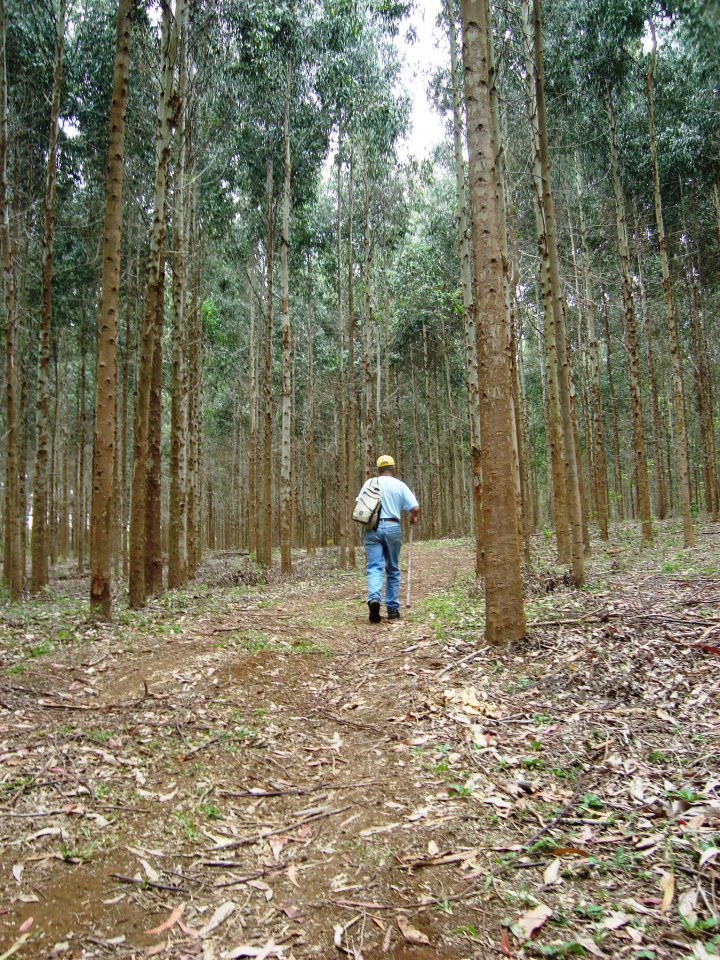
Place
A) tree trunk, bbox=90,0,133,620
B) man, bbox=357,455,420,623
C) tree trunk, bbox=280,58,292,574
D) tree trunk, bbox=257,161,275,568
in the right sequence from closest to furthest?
tree trunk, bbox=90,0,133,620
man, bbox=357,455,420,623
tree trunk, bbox=280,58,292,574
tree trunk, bbox=257,161,275,568

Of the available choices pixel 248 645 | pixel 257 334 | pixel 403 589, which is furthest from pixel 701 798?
pixel 257 334

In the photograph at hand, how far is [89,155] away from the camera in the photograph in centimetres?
1462

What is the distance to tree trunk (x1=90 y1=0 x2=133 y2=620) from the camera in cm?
723

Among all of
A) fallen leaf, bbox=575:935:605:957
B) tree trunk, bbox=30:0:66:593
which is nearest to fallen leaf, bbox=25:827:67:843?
fallen leaf, bbox=575:935:605:957

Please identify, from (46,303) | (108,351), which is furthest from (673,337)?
(46,303)

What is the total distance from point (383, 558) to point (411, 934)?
220 inches

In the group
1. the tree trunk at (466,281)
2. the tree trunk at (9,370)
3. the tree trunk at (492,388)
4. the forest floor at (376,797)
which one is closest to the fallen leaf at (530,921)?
the forest floor at (376,797)

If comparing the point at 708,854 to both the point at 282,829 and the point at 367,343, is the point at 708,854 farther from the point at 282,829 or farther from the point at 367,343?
the point at 367,343

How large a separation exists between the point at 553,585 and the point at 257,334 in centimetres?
1797

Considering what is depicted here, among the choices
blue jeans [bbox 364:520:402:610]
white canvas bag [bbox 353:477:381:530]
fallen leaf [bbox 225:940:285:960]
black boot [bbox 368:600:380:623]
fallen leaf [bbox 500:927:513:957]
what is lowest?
fallen leaf [bbox 225:940:285:960]

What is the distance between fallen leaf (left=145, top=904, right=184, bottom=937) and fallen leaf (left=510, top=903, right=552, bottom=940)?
1266 millimetres

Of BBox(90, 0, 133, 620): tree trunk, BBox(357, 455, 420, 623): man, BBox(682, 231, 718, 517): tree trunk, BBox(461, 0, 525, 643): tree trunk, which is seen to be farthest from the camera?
BBox(682, 231, 718, 517): tree trunk

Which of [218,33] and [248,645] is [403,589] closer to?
[248,645]

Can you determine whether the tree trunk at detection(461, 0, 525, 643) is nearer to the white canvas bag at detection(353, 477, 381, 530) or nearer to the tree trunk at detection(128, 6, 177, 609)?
the white canvas bag at detection(353, 477, 381, 530)
